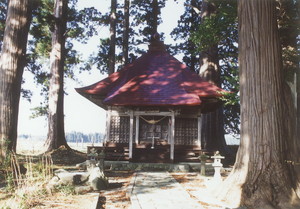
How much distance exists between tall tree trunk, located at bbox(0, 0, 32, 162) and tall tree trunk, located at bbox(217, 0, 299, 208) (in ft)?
21.9

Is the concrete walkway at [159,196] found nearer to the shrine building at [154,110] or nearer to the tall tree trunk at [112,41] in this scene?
the shrine building at [154,110]

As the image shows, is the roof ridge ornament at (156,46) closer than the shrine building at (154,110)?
No

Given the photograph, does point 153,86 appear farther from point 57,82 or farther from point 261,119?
point 261,119

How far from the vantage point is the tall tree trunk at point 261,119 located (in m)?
5.67

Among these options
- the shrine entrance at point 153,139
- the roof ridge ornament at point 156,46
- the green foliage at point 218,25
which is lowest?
the shrine entrance at point 153,139

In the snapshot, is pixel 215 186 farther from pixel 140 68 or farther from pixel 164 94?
pixel 140 68

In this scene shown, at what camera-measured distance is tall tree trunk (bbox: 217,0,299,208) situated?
5.67 metres

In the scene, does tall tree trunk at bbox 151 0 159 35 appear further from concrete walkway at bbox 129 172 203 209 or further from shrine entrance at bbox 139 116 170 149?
concrete walkway at bbox 129 172 203 209

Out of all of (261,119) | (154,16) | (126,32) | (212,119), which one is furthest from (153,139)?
(154,16)

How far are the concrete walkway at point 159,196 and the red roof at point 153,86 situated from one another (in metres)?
4.85

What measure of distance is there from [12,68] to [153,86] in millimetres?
6796

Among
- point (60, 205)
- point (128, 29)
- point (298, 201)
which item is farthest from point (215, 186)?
point (128, 29)

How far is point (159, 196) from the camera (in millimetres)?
6363

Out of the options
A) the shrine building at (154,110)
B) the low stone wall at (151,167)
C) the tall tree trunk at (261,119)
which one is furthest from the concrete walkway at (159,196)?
the shrine building at (154,110)
